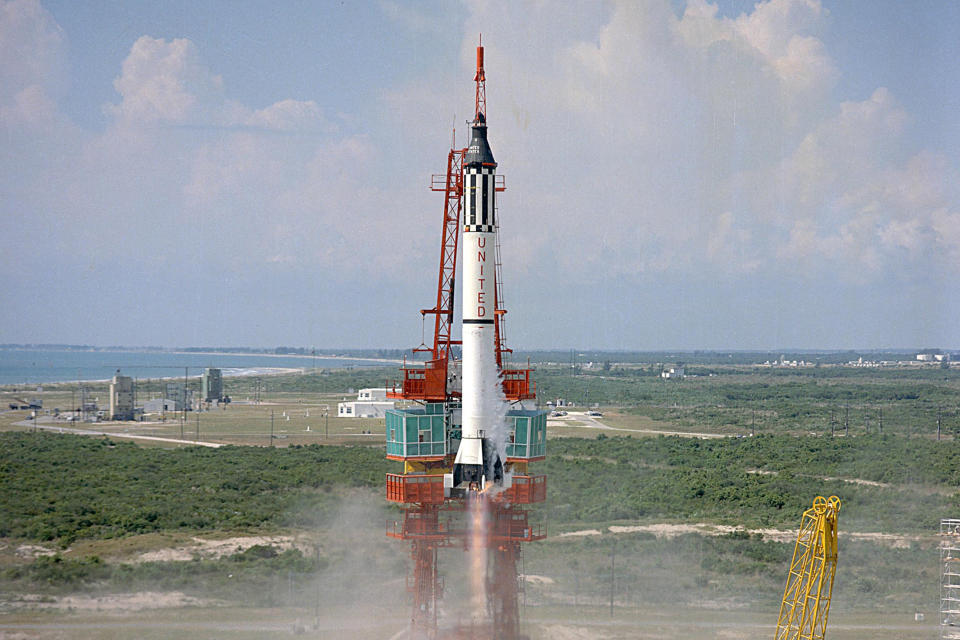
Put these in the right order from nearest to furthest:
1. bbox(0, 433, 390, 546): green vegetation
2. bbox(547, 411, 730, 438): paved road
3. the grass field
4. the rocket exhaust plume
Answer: the rocket exhaust plume, the grass field, bbox(0, 433, 390, 546): green vegetation, bbox(547, 411, 730, 438): paved road

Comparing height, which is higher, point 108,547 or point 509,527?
point 509,527

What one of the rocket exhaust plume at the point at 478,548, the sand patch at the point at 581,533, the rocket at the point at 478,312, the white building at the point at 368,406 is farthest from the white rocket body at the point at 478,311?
the white building at the point at 368,406

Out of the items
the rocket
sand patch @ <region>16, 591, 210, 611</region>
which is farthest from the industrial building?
the rocket

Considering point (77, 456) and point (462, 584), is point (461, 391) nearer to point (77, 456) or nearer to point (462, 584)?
point (462, 584)

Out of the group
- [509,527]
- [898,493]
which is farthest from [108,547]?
[898,493]

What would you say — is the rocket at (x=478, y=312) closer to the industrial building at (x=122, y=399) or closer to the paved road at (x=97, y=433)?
the paved road at (x=97, y=433)

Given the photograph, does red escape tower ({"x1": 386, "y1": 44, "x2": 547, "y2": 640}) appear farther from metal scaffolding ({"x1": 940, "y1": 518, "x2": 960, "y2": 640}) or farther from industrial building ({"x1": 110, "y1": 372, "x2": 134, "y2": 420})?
industrial building ({"x1": 110, "y1": 372, "x2": 134, "y2": 420})

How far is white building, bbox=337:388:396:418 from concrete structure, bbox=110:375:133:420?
37723 mm

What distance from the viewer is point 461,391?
4872 cm

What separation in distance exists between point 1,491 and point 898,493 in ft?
274

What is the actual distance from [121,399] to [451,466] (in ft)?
484

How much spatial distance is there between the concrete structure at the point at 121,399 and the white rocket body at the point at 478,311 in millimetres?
147492

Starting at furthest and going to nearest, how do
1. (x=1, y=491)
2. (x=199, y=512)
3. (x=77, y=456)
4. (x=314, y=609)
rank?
(x=77, y=456), (x=1, y=491), (x=199, y=512), (x=314, y=609)

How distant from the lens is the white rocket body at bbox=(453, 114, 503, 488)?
4544 centimetres
